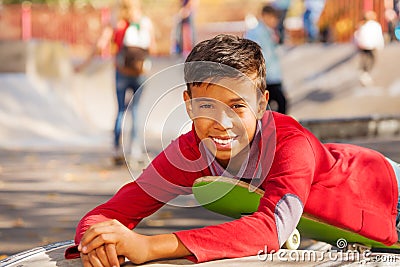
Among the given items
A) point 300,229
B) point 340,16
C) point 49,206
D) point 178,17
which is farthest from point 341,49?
point 300,229

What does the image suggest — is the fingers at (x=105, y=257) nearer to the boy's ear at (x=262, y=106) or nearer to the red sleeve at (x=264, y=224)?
the red sleeve at (x=264, y=224)

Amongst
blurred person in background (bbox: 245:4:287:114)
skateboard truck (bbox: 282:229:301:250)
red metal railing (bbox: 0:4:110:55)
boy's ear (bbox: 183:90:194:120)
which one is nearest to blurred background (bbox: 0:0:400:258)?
boy's ear (bbox: 183:90:194:120)

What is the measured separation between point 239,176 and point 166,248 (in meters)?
0.45

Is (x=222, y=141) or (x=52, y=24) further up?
(x=222, y=141)

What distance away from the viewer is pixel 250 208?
9.57 ft

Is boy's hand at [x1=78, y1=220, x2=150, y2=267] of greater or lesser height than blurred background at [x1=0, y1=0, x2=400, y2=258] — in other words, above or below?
above

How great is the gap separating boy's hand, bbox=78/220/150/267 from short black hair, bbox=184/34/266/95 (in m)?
0.51

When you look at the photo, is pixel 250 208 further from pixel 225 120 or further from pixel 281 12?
pixel 281 12

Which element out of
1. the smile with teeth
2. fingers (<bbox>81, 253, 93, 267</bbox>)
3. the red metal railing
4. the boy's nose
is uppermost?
the boy's nose

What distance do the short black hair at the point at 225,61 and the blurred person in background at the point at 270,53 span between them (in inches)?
237

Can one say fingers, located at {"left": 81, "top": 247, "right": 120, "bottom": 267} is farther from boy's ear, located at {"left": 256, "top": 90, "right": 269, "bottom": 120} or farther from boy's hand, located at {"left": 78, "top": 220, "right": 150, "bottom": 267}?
boy's ear, located at {"left": 256, "top": 90, "right": 269, "bottom": 120}

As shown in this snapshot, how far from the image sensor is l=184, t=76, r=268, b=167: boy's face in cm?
258

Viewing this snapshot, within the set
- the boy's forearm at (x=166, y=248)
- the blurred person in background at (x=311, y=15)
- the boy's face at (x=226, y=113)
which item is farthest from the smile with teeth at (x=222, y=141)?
the blurred person in background at (x=311, y=15)

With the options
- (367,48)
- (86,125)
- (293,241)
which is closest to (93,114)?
(86,125)
